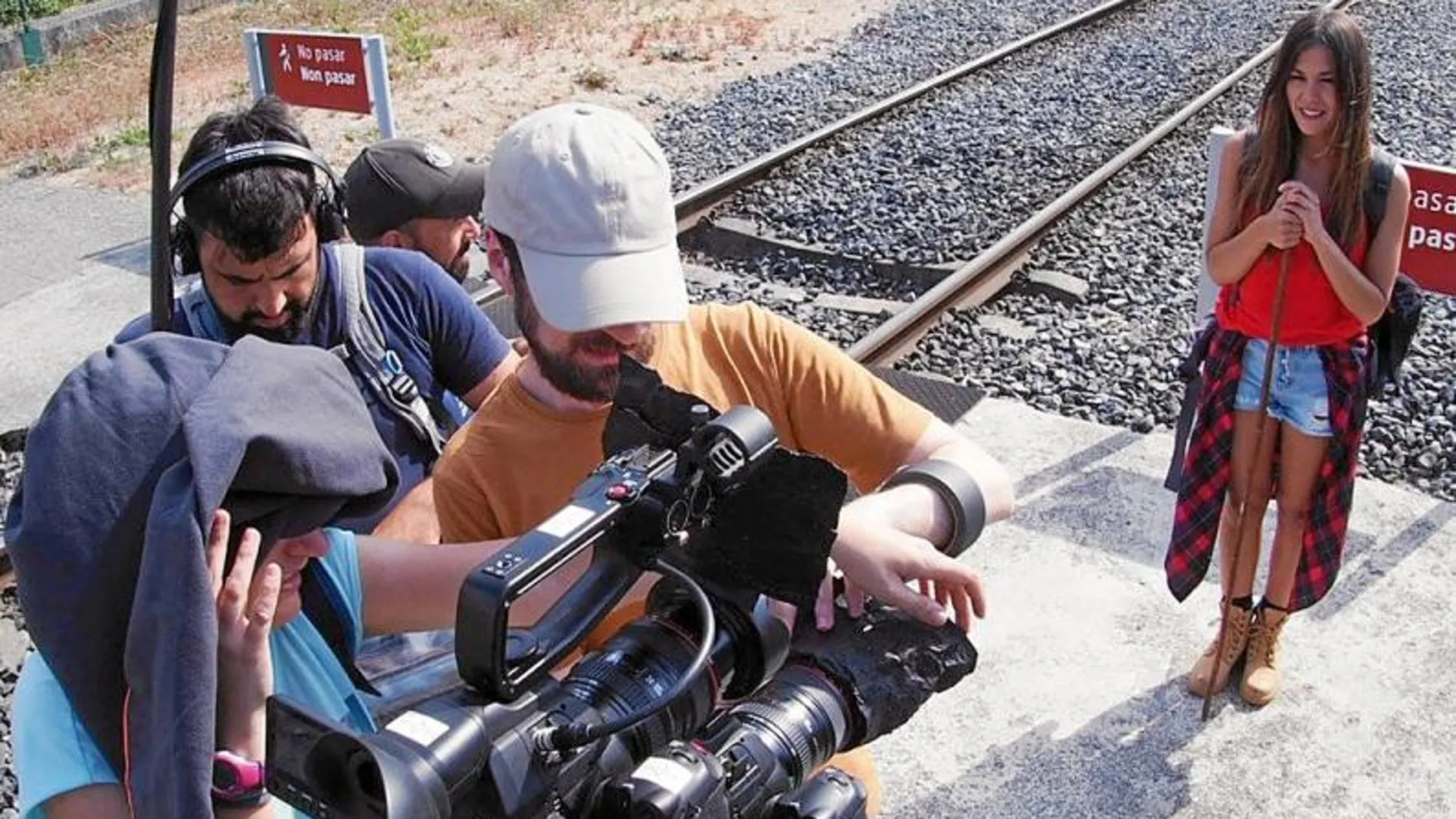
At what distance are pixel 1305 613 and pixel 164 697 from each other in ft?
11.6

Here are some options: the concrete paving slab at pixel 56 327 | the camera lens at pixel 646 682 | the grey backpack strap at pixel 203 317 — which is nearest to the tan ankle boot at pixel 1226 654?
the camera lens at pixel 646 682

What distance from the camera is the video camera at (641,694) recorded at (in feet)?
4.22

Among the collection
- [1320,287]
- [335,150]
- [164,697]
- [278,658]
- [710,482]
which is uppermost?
[710,482]

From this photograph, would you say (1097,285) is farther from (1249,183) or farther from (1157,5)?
(1157,5)

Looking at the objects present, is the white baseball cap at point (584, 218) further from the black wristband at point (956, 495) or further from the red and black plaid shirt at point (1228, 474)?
the red and black plaid shirt at point (1228, 474)

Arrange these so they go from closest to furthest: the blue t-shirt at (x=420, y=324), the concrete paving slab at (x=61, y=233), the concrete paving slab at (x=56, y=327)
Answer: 1. the blue t-shirt at (x=420, y=324)
2. the concrete paving slab at (x=56, y=327)
3. the concrete paving slab at (x=61, y=233)

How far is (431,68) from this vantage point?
39.4 ft

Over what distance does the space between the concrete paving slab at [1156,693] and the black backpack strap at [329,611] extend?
6.29 ft

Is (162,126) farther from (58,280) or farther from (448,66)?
(448,66)

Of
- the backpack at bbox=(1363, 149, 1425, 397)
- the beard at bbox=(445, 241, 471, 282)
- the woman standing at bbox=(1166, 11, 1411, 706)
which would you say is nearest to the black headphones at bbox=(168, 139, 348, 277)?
the beard at bbox=(445, 241, 471, 282)

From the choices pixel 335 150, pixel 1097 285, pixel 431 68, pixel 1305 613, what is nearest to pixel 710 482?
pixel 1305 613

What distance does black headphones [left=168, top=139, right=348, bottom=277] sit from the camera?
9.07ft

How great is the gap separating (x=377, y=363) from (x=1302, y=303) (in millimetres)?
2289

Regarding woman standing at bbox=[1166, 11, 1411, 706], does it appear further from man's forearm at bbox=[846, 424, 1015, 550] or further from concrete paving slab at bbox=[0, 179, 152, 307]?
concrete paving slab at bbox=[0, 179, 152, 307]
